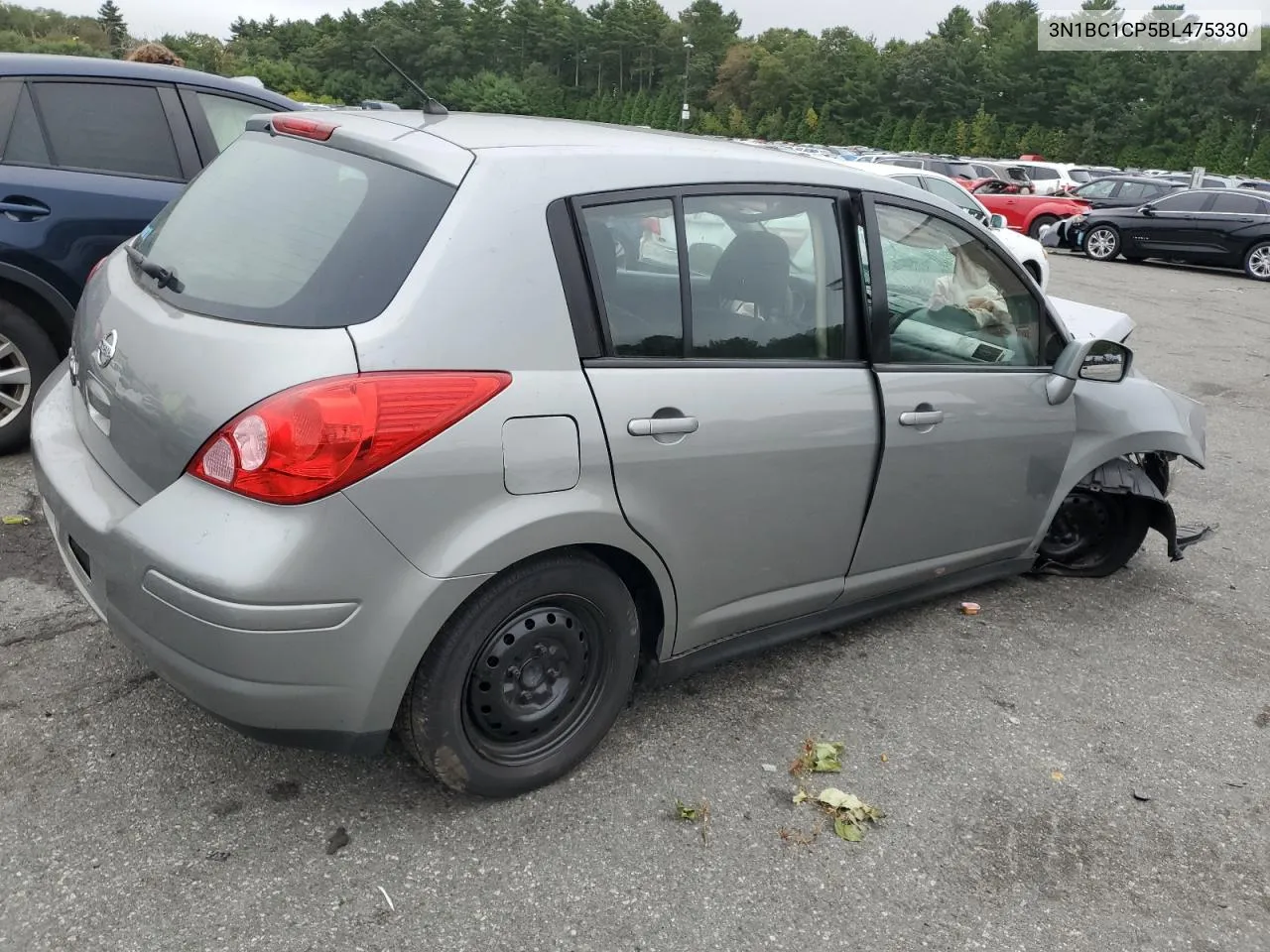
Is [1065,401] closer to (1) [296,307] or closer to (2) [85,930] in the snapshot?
(1) [296,307]

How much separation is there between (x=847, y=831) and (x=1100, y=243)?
2014 centimetres

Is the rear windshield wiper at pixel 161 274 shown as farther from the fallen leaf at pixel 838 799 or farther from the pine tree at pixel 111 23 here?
the pine tree at pixel 111 23

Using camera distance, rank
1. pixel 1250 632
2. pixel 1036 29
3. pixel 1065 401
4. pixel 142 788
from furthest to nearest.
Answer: pixel 1036 29 < pixel 1250 632 < pixel 1065 401 < pixel 142 788

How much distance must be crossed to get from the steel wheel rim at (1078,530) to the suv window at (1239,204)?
16884 mm

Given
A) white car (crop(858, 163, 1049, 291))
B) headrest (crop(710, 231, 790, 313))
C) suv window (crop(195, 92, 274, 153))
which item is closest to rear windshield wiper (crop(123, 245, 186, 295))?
headrest (crop(710, 231, 790, 313))

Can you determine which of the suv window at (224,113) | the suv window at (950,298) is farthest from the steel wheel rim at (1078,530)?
the suv window at (224,113)

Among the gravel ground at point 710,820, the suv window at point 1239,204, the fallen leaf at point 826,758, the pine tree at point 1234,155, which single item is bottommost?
the gravel ground at point 710,820

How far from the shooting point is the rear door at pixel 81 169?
15.0ft

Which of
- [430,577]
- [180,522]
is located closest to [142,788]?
[180,522]

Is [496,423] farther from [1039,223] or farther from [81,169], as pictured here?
[1039,223]

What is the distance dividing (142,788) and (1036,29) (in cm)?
7763

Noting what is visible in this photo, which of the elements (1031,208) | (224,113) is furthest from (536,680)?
(1031,208)

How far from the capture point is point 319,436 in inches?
86.1

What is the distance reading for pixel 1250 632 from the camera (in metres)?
4.18
